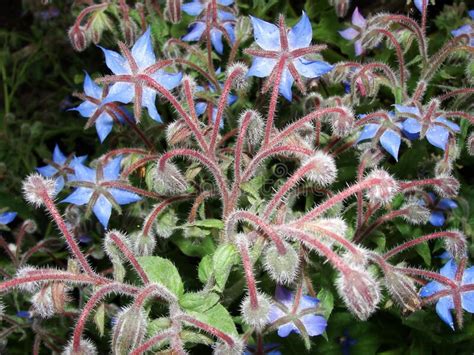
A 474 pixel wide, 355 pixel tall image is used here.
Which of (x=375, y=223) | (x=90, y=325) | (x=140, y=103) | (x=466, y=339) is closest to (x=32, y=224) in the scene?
(x=90, y=325)

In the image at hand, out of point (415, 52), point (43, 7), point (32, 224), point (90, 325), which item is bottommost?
point (90, 325)

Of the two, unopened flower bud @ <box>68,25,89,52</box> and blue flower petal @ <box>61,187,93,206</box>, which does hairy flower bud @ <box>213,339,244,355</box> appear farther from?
unopened flower bud @ <box>68,25,89,52</box>

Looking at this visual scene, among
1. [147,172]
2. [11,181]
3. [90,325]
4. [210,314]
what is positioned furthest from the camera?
[11,181]

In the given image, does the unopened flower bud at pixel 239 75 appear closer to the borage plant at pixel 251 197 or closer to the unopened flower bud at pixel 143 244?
the borage plant at pixel 251 197

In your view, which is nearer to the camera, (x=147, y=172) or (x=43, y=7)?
(x=147, y=172)

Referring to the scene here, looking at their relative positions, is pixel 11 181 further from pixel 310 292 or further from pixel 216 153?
pixel 310 292

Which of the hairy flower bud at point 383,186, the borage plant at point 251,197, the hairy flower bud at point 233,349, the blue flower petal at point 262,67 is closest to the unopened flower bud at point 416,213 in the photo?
the borage plant at point 251,197

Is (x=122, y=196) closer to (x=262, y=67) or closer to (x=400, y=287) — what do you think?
(x=262, y=67)

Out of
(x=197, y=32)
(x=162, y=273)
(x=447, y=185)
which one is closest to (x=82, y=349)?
(x=162, y=273)
